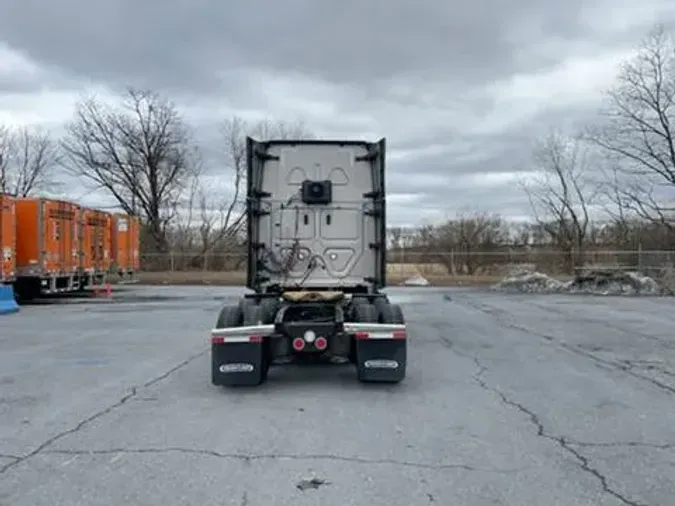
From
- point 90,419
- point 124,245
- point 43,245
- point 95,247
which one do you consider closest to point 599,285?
point 124,245

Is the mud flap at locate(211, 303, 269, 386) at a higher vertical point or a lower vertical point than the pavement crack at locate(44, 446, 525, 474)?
higher

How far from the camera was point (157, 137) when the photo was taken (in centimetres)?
5959

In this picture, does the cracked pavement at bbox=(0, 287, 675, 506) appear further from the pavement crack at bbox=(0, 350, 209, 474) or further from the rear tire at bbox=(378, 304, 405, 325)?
the rear tire at bbox=(378, 304, 405, 325)

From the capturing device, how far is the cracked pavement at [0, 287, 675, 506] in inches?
198

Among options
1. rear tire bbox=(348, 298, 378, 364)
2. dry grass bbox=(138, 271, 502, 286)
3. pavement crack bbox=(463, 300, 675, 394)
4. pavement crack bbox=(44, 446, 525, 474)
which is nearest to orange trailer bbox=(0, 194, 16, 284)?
pavement crack bbox=(463, 300, 675, 394)

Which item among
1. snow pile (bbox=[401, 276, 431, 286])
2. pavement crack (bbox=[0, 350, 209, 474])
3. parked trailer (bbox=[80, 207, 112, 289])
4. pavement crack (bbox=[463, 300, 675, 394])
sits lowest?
pavement crack (bbox=[463, 300, 675, 394])

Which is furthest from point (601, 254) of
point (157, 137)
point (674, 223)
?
point (157, 137)

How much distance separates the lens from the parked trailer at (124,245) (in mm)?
31922

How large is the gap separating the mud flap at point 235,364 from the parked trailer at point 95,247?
2034 cm

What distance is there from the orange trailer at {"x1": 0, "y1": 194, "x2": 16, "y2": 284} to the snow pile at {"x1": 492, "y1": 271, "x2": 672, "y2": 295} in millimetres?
21255

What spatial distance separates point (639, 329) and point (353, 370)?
9.33 metres

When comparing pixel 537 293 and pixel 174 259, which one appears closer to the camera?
pixel 537 293

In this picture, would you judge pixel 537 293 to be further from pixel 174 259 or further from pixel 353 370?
pixel 174 259

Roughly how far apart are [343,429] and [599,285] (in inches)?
1153
